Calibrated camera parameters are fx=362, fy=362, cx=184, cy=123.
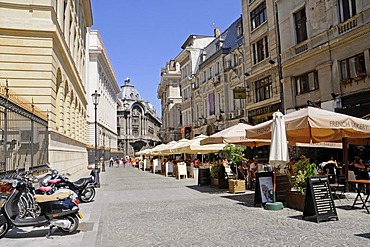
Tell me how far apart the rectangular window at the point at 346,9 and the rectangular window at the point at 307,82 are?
132 inches

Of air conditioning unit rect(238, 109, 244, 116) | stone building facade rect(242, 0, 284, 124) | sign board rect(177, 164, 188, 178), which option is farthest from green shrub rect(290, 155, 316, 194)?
air conditioning unit rect(238, 109, 244, 116)

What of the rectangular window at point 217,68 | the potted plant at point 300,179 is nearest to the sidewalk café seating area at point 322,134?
the potted plant at point 300,179

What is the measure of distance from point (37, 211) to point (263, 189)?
589cm

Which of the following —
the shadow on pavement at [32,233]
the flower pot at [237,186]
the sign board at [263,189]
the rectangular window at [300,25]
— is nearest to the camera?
the shadow on pavement at [32,233]

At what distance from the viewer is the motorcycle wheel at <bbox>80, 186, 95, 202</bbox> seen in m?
12.7

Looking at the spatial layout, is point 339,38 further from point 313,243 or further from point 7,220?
point 7,220

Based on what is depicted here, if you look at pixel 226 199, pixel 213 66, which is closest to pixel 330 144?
pixel 226 199

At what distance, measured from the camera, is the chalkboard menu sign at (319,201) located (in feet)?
26.5

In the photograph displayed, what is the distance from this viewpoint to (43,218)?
7480 millimetres

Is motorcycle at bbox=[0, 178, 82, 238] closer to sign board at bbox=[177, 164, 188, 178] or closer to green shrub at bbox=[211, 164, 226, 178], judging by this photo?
green shrub at bbox=[211, 164, 226, 178]

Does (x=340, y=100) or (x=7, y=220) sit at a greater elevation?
(x=340, y=100)

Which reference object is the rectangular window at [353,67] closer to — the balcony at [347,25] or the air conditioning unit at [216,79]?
the balcony at [347,25]

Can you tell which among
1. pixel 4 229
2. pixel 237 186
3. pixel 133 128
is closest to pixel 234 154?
pixel 237 186

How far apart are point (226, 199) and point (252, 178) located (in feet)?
10.2
